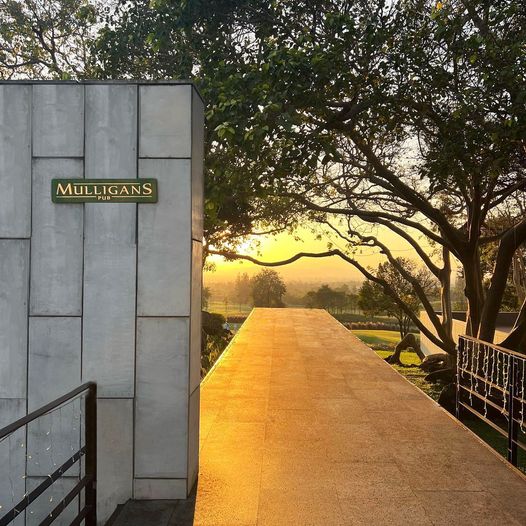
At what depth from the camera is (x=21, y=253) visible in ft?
11.8

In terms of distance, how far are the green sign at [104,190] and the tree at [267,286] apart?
57.0 metres

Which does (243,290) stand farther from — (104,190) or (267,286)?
(104,190)

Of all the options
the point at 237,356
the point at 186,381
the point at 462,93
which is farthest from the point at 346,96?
the point at 186,381

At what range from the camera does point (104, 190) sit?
3.56m

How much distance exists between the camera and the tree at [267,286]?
61.2 meters

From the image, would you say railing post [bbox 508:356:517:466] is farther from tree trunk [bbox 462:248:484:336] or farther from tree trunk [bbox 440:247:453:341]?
tree trunk [bbox 440:247:453:341]

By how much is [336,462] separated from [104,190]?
2.77 m

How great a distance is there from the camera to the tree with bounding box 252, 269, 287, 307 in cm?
6122

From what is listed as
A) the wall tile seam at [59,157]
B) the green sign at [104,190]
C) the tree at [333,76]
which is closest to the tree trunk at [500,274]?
the tree at [333,76]

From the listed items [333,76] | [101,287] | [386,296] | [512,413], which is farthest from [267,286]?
[101,287]

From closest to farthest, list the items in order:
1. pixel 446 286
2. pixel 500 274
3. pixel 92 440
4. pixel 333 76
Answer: pixel 92 440 → pixel 333 76 → pixel 500 274 → pixel 446 286

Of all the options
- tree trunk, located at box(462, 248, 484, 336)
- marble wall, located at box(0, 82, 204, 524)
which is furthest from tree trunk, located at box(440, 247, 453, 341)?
marble wall, located at box(0, 82, 204, 524)

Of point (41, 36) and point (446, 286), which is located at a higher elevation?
point (41, 36)

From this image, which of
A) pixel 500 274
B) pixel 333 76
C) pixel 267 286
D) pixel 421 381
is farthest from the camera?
pixel 267 286
